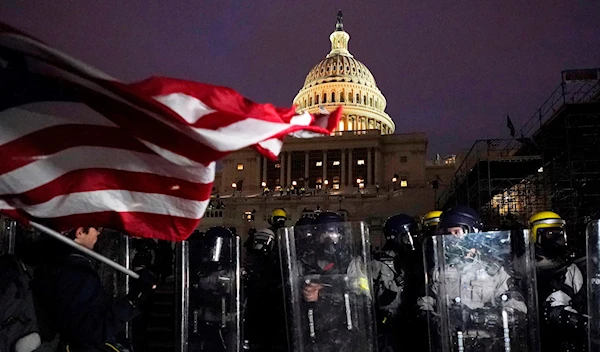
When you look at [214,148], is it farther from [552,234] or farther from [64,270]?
[552,234]

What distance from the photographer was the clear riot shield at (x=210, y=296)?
453 centimetres

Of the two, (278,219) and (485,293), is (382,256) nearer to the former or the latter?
(485,293)

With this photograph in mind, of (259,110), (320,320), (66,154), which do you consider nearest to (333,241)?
(320,320)

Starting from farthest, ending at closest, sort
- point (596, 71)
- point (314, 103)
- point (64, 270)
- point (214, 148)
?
point (314, 103) → point (596, 71) → point (64, 270) → point (214, 148)

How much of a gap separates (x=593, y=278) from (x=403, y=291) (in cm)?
181

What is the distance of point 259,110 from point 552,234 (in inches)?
185

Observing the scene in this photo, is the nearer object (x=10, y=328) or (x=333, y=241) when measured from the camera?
(x=10, y=328)

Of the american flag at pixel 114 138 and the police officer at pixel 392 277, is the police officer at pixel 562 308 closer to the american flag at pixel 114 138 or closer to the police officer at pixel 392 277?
the police officer at pixel 392 277

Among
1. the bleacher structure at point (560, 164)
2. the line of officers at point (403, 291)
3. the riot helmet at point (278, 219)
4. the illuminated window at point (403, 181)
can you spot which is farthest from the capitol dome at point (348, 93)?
the line of officers at point (403, 291)

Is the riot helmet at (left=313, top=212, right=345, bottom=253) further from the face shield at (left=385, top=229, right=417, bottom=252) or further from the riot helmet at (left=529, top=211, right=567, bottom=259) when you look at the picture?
the riot helmet at (left=529, top=211, right=567, bottom=259)

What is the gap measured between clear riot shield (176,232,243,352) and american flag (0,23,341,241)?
73.5 inches

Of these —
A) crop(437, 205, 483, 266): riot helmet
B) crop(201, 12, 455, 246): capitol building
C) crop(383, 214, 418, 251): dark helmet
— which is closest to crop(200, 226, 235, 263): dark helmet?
crop(383, 214, 418, 251): dark helmet

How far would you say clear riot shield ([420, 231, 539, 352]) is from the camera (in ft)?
10.7

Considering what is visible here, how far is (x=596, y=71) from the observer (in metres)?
19.4
